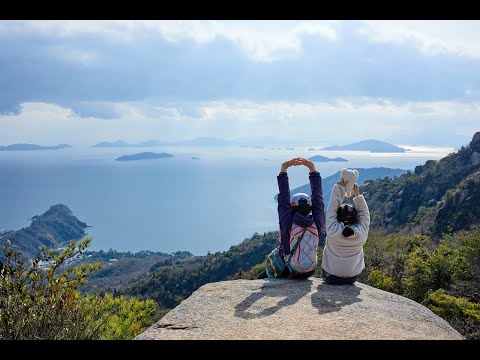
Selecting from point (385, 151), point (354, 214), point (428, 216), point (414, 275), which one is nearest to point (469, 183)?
point (428, 216)

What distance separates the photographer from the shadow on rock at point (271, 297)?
4320mm

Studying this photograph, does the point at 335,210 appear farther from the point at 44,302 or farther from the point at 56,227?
the point at 56,227

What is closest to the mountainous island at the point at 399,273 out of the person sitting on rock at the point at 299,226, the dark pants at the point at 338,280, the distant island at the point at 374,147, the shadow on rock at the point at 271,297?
the shadow on rock at the point at 271,297

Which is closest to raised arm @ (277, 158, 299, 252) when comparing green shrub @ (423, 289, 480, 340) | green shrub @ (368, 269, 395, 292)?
green shrub @ (423, 289, 480, 340)

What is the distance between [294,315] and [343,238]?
1.26m

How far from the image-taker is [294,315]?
13.8 feet

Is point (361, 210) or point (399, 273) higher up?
point (361, 210)

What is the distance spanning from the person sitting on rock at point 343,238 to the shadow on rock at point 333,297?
149mm

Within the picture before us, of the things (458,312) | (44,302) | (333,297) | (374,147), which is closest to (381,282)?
(458,312)

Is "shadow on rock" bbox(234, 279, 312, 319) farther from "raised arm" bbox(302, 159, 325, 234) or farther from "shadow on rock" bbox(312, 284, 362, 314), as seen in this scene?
"raised arm" bbox(302, 159, 325, 234)
